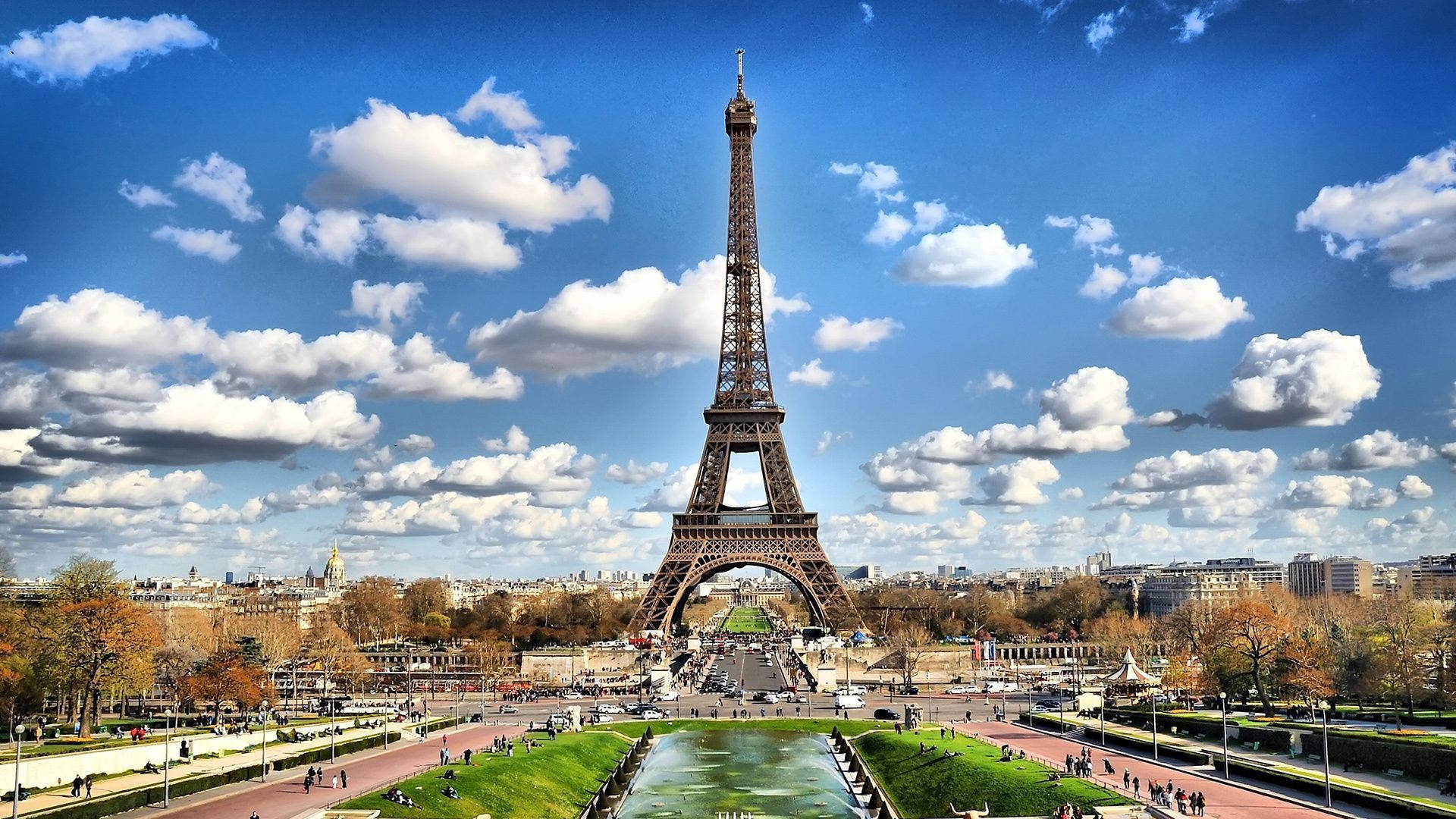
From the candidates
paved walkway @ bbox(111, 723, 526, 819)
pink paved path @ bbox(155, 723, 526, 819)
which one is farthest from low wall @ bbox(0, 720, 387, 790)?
pink paved path @ bbox(155, 723, 526, 819)

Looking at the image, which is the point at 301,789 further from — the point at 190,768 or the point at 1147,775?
the point at 1147,775

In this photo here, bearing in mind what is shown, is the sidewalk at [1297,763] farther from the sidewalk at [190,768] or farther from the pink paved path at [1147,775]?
the sidewalk at [190,768]

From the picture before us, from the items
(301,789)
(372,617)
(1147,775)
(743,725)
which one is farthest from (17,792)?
(372,617)

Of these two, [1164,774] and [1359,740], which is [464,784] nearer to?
[1164,774]

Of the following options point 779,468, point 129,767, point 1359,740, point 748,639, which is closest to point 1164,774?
point 1359,740

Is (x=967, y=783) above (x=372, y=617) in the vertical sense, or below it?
below

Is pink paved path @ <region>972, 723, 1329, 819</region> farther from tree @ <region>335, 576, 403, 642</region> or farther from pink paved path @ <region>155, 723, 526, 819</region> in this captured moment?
tree @ <region>335, 576, 403, 642</region>

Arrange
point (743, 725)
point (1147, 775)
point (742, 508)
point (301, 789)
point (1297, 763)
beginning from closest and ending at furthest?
point (301, 789) → point (1147, 775) → point (1297, 763) → point (743, 725) → point (742, 508)
